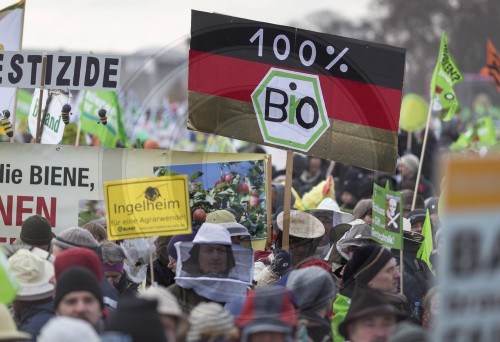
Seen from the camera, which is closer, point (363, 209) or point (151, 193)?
point (151, 193)

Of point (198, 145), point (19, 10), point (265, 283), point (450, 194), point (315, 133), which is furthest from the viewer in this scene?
point (198, 145)

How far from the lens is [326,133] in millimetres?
8633

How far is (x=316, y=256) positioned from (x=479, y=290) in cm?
439

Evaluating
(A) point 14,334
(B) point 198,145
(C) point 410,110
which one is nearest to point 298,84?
(A) point 14,334

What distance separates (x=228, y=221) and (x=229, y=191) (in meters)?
0.48

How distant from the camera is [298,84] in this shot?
8617 mm

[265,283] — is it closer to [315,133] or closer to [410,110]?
Result: [315,133]

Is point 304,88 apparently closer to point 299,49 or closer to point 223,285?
point 299,49

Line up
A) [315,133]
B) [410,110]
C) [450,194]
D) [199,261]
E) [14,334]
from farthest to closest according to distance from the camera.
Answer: [410,110], [315,133], [199,261], [14,334], [450,194]

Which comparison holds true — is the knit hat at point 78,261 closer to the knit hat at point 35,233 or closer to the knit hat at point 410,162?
the knit hat at point 35,233

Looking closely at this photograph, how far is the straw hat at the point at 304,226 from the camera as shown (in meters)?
8.94

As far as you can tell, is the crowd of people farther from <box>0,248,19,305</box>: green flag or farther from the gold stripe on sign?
the gold stripe on sign

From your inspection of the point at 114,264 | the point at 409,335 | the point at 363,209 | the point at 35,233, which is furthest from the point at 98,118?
the point at 409,335

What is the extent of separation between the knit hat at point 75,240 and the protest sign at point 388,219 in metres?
1.95
